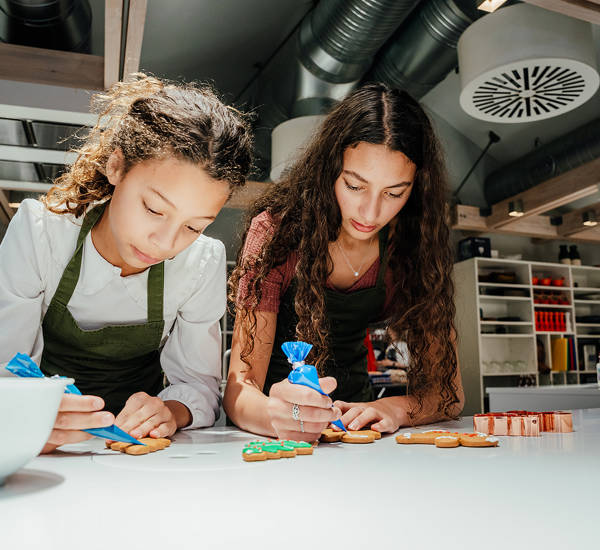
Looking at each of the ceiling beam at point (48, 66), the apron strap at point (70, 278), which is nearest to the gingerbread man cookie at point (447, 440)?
the apron strap at point (70, 278)

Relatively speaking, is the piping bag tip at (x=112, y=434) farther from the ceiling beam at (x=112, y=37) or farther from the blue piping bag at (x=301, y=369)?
the ceiling beam at (x=112, y=37)

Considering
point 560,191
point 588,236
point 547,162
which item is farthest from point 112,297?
point 588,236

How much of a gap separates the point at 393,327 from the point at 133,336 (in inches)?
24.8

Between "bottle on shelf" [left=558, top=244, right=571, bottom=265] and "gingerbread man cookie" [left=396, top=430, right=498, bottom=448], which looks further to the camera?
"bottle on shelf" [left=558, top=244, right=571, bottom=265]

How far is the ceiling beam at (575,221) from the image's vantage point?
6.45 m

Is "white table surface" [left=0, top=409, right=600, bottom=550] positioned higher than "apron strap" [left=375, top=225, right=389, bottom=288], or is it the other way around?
"apron strap" [left=375, top=225, right=389, bottom=288]

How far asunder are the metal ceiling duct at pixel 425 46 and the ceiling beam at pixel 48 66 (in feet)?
6.54

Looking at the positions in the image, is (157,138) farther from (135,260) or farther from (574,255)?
(574,255)

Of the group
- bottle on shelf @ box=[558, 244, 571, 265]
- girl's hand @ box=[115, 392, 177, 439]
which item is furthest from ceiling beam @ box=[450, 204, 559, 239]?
girl's hand @ box=[115, 392, 177, 439]

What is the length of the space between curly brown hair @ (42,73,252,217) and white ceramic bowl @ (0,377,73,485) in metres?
0.62

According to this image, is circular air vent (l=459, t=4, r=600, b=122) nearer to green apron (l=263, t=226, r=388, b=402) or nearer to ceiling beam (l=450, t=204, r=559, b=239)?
green apron (l=263, t=226, r=388, b=402)

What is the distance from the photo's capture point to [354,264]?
146 cm

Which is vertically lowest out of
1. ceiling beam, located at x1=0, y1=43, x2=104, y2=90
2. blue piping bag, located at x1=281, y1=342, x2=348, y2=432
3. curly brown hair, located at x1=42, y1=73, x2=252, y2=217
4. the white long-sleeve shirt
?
blue piping bag, located at x1=281, y1=342, x2=348, y2=432

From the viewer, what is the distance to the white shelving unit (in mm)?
6527
